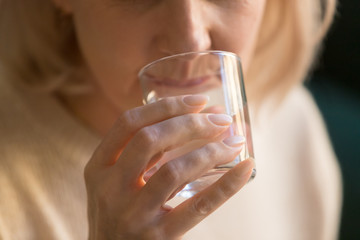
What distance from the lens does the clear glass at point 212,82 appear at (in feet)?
2.31

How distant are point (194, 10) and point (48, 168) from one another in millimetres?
465

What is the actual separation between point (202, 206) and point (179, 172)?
0.06m

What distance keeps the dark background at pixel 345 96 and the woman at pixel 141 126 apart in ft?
1.39

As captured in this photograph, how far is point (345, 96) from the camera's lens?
2129mm

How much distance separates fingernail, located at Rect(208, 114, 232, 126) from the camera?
657mm

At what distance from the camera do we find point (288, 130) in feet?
4.75

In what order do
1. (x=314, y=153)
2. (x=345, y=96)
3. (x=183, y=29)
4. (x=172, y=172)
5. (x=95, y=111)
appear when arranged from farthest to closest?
(x=345, y=96)
(x=314, y=153)
(x=95, y=111)
(x=183, y=29)
(x=172, y=172)

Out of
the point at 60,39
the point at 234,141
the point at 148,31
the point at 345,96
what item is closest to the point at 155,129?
the point at 234,141

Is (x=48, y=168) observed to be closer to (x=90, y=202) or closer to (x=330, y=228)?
(x=90, y=202)

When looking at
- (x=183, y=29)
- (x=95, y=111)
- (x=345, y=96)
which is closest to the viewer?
(x=183, y=29)

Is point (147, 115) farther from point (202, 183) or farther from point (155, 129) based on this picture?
point (202, 183)

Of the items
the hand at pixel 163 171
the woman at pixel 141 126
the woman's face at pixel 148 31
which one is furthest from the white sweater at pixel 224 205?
the hand at pixel 163 171

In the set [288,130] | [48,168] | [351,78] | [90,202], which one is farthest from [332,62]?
[90,202]

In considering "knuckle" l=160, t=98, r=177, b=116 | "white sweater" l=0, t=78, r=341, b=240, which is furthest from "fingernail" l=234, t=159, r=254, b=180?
"white sweater" l=0, t=78, r=341, b=240
